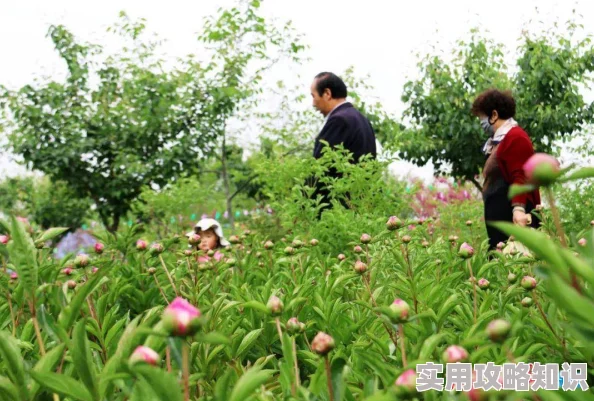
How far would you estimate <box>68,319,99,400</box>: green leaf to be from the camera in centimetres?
95

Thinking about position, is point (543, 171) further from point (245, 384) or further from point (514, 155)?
point (514, 155)

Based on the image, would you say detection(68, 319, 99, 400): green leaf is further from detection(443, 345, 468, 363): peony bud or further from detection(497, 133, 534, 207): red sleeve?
detection(497, 133, 534, 207): red sleeve

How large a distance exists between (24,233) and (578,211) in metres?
6.99

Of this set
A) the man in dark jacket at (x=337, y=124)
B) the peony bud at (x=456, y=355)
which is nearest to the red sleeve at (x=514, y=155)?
the man in dark jacket at (x=337, y=124)

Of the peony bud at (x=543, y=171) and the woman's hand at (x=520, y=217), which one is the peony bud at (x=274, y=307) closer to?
the peony bud at (x=543, y=171)

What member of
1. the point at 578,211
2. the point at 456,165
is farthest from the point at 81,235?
the point at 578,211

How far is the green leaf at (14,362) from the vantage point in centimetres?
98

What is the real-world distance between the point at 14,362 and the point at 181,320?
0.40 m

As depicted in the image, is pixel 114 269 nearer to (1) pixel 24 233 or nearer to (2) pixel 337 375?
(1) pixel 24 233

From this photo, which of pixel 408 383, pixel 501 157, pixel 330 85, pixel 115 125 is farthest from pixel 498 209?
pixel 115 125

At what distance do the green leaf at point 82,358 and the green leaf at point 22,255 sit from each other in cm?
21

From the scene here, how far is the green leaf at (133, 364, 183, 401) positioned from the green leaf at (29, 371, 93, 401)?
0.67 ft

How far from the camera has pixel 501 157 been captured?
4.22 m

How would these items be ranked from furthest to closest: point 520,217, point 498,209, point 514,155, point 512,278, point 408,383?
point 498,209
point 514,155
point 520,217
point 512,278
point 408,383
